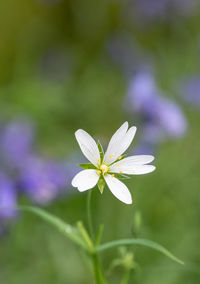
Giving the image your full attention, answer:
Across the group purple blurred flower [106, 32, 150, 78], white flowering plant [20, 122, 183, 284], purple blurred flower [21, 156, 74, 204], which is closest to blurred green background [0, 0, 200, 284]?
purple blurred flower [106, 32, 150, 78]

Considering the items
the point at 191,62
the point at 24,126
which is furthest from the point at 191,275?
the point at 191,62


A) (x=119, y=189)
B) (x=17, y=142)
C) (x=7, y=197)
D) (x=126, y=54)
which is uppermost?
(x=126, y=54)

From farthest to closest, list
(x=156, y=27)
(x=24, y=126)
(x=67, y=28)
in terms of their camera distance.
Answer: (x=67, y=28) → (x=156, y=27) → (x=24, y=126)

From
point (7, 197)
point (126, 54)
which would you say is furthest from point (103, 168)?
point (126, 54)

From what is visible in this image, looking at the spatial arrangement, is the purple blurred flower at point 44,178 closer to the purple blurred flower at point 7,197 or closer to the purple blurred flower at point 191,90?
the purple blurred flower at point 7,197

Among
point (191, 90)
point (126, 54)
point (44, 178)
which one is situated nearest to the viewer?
point (44, 178)

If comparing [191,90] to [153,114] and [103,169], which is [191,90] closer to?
[153,114]

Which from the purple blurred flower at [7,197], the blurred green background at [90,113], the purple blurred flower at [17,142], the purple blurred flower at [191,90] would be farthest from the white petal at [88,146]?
the purple blurred flower at [191,90]

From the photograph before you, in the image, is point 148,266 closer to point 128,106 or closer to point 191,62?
point 128,106
